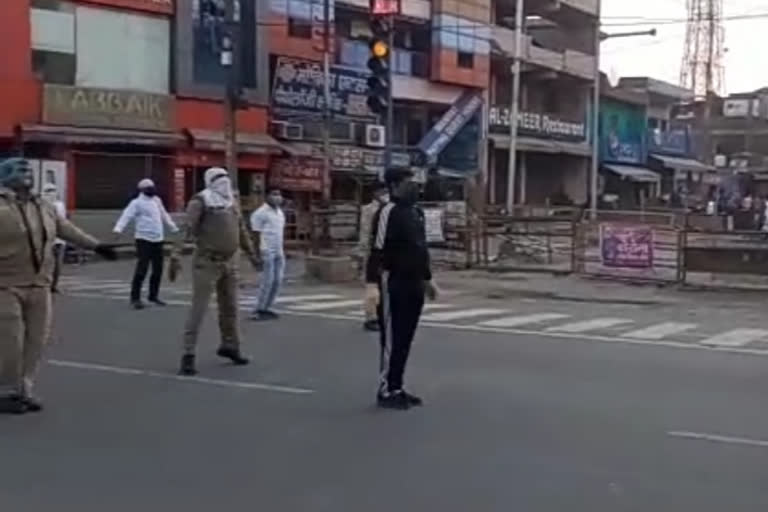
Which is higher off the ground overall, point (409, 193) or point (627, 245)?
point (409, 193)

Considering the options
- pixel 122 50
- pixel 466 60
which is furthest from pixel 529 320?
pixel 466 60

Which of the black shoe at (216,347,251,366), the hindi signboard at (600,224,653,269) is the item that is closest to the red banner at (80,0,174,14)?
the hindi signboard at (600,224,653,269)

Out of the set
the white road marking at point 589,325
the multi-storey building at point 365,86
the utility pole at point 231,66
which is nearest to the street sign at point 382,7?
the white road marking at point 589,325

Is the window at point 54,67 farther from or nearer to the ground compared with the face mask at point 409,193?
farther from the ground

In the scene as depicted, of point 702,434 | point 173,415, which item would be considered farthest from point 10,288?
point 702,434

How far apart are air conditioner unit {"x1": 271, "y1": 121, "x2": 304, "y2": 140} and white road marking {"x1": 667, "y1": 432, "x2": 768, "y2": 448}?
31933 mm

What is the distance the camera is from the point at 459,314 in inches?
716

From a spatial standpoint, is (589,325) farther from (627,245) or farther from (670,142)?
(670,142)

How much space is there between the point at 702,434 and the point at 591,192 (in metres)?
50.2

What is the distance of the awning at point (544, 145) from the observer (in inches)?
2109

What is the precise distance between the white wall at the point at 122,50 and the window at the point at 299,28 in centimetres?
575

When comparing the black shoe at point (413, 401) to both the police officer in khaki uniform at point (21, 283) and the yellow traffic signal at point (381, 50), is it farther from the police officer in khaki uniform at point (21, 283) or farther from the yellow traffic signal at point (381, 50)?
the yellow traffic signal at point (381, 50)

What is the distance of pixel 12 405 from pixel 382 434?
262 centimetres

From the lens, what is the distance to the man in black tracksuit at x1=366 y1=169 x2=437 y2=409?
9641 millimetres
